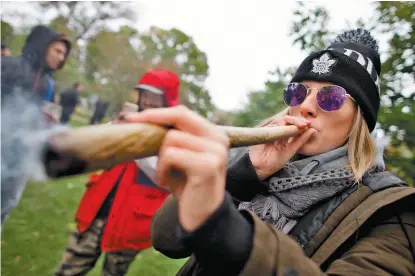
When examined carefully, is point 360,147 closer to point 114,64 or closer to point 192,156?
point 192,156

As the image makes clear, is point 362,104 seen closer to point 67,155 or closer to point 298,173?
point 298,173

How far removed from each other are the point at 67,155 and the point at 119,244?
271cm

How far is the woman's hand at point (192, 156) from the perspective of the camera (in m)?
0.77

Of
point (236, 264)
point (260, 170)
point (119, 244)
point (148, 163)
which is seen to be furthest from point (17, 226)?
point (236, 264)

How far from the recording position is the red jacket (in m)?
3.12

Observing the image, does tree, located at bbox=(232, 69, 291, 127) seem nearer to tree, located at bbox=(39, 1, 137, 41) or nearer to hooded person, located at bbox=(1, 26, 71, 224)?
hooded person, located at bbox=(1, 26, 71, 224)

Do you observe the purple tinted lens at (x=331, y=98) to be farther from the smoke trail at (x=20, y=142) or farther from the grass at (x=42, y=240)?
the grass at (x=42, y=240)

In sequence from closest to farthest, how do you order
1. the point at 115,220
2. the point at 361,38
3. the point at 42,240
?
the point at 361,38 < the point at 115,220 < the point at 42,240

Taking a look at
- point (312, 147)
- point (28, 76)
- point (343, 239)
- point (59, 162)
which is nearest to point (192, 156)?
point (59, 162)

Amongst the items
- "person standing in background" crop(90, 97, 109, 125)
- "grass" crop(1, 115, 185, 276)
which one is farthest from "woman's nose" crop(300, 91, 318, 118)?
"person standing in background" crop(90, 97, 109, 125)

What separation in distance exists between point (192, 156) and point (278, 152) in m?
0.92

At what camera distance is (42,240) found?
4750 mm

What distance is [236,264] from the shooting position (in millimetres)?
932

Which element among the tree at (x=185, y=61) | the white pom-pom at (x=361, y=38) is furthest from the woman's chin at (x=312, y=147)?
the tree at (x=185, y=61)
